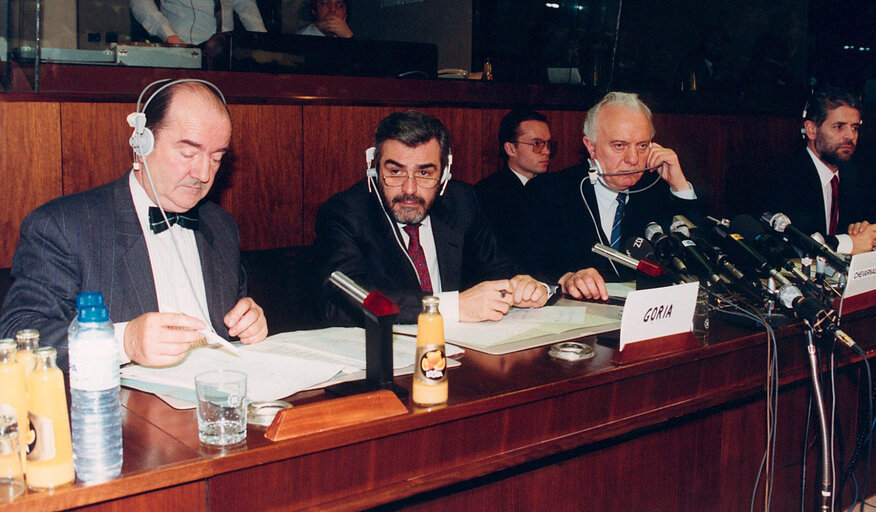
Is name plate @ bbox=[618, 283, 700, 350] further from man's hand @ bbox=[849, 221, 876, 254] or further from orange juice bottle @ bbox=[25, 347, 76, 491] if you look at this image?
man's hand @ bbox=[849, 221, 876, 254]

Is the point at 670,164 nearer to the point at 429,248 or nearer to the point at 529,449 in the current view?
the point at 429,248

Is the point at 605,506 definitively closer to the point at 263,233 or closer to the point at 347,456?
the point at 347,456

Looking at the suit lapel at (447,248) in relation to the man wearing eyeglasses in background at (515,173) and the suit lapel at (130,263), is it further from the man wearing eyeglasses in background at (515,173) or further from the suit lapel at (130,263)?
the suit lapel at (130,263)

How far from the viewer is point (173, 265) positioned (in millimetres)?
2008

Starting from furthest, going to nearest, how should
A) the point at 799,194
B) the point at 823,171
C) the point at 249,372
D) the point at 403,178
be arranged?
1. the point at 823,171
2. the point at 799,194
3. the point at 403,178
4. the point at 249,372

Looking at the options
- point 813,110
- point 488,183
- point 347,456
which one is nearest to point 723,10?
point 813,110

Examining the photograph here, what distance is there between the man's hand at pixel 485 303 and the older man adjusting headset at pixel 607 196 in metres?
0.86

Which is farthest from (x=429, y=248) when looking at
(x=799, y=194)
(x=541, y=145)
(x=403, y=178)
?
(x=799, y=194)

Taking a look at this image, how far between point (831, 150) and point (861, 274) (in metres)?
1.67

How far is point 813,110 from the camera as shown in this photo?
3.73 m

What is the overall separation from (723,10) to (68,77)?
6.51m

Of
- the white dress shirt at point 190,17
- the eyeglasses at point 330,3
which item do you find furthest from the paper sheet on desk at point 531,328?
the eyeglasses at point 330,3

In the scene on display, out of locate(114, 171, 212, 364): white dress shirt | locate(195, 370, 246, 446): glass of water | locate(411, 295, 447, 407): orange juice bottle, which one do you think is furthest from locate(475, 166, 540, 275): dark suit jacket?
locate(195, 370, 246, 446): glass of water

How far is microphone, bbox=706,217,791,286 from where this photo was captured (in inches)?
74.4
